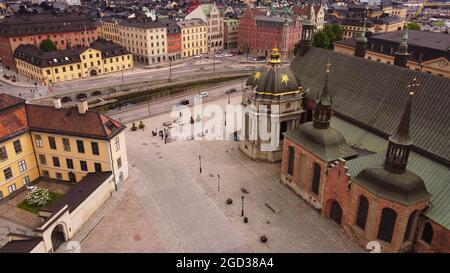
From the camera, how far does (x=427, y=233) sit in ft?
135

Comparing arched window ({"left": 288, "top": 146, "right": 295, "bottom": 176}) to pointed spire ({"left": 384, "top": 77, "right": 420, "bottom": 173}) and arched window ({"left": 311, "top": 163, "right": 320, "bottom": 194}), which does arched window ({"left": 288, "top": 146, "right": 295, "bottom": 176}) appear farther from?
pointed spire ({"left": 384, "top": 77, "right": 420, "bottom": 173})

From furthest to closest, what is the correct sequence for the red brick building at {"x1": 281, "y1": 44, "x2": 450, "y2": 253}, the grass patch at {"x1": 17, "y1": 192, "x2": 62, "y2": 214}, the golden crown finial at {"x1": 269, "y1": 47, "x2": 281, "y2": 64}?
the golden crown finial at {"x1": 269, "y1": 47, "x2": 281, "y2": 64}, the grass patch at {"x1": 17, "y1": 192, "x2": 62, "y2": 214}, the red brick building at {"x1": 281, "y1": 44, "x2": 450, "y2": 253}

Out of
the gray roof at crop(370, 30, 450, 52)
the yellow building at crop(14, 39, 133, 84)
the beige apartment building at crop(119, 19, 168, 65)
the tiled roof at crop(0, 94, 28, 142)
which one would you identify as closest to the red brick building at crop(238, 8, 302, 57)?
the beige apartment building at crop(119, 19, 168, 65)

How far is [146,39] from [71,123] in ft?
304

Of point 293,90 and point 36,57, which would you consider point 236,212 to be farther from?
point 36,57

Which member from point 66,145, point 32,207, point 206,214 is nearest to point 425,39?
point 206,214

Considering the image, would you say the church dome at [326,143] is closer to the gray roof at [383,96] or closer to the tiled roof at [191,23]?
the gray roof at [383,96]

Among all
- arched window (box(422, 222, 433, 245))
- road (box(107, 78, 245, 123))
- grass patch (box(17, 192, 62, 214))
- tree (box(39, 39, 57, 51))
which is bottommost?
grass patch (box(17, 192, 62, 214))

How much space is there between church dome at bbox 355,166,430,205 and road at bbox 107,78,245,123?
58.1 meters

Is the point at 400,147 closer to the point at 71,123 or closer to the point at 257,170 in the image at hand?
the point at 257,170

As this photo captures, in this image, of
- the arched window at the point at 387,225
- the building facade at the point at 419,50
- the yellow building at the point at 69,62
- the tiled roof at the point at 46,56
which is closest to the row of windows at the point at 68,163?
the arched window at the point at 387,225

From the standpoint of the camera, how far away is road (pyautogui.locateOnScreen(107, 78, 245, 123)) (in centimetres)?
8662

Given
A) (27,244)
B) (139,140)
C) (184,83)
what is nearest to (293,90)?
(139,140)
